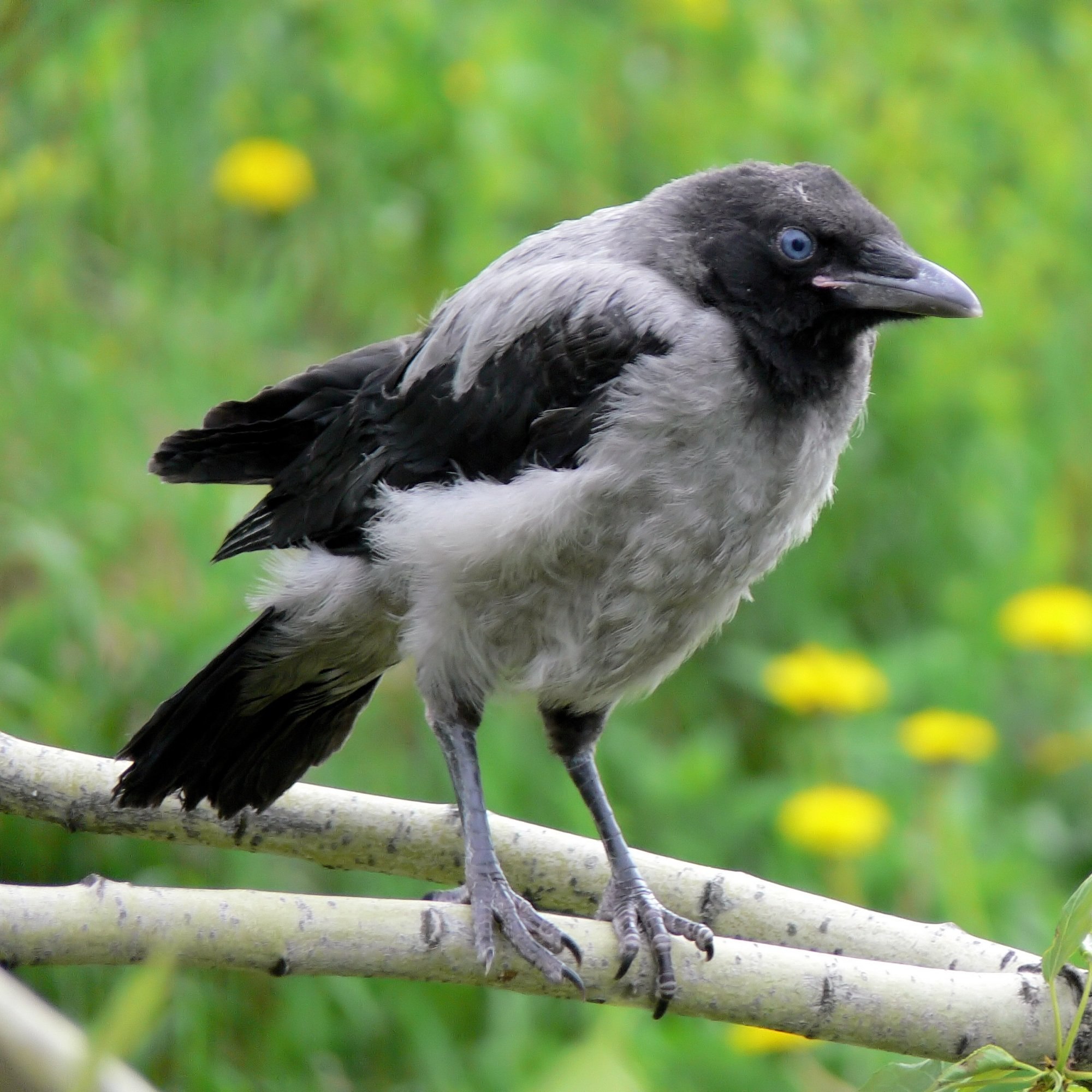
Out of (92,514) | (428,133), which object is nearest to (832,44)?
(428,133)

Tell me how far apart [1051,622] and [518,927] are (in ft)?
7.89

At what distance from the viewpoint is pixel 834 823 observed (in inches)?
153

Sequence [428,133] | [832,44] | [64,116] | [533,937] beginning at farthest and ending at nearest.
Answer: [832,44] → [428,133] → [64,116] → [533,937]

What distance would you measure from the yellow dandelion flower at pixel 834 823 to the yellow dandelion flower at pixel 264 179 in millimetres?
2491

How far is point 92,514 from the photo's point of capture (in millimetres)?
4367

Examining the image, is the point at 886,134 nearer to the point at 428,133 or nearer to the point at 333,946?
the point at 428,133

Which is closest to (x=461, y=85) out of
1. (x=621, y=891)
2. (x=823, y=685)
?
(x=823, y=685)

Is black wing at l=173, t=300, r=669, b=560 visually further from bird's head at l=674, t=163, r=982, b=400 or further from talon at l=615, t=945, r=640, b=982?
talon at l=615, t=945, r=640, b=982

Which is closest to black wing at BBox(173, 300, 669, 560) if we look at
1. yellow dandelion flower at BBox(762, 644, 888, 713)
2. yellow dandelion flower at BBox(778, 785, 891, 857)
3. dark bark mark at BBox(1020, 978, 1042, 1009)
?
dark bark mark at BBox(1020, 978, 1042, 1009)

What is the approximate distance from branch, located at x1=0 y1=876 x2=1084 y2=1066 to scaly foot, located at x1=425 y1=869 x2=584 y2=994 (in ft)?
0.12

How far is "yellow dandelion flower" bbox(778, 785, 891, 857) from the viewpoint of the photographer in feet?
12.7

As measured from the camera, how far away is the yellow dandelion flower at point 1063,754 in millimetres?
4723

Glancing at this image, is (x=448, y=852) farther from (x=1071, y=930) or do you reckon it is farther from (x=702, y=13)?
(x=702, y=13)

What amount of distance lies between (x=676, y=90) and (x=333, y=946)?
4296 millimetres
